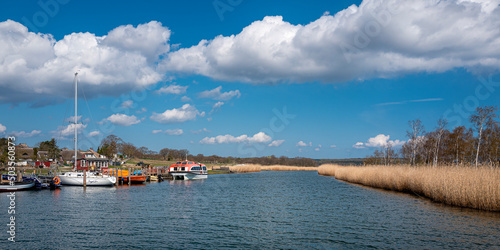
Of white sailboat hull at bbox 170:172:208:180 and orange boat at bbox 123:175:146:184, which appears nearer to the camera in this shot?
orange boat at bbox 123:175:146:184

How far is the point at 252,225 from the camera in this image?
25750mm

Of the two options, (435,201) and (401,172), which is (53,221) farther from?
(401,172)

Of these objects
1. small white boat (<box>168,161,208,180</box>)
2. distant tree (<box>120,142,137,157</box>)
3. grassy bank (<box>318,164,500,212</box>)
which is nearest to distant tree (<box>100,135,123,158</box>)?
distant tree (<box>120,142,137,157</box>)

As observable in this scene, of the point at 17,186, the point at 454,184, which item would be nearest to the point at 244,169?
the point at 17,186

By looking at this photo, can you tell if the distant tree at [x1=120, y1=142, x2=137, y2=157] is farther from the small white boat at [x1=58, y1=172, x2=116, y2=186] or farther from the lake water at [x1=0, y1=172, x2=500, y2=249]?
the lake water at [x1=0, y1=172, x2=500, y2=249]

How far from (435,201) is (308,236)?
64.8 feet

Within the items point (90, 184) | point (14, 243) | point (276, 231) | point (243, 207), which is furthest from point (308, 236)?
point (90, 184)

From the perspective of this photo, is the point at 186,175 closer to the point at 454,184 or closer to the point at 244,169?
the point at 244,169

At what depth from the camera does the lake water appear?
2031cm

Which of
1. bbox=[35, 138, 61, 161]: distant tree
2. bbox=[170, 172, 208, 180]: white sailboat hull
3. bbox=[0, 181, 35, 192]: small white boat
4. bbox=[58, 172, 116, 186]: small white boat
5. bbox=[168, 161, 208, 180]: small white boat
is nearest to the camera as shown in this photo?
bbox=[0, 181, 35, 192]: small white boat

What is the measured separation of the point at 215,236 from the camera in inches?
874

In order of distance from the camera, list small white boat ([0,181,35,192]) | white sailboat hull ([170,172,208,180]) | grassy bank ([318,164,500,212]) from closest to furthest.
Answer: grassy bank ([318,164,500,212]), small white boat ([0,181,35,192]), white sailboat hull ([170,172,208,180])

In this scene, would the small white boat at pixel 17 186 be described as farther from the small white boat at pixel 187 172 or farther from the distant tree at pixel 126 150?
the distant tree at pixel 126 150

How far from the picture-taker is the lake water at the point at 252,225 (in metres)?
20.3
